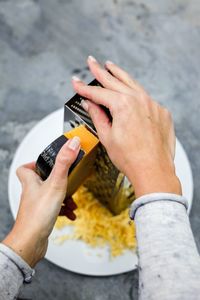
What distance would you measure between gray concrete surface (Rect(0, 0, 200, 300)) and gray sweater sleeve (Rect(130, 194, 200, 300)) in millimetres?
568

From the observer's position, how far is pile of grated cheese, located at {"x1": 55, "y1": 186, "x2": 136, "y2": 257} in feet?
3.11

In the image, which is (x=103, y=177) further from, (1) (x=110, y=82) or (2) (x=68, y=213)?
(1) (x=110, y=82)

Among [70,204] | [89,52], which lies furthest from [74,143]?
[89,52]

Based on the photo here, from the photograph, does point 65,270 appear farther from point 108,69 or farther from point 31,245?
point 108,69

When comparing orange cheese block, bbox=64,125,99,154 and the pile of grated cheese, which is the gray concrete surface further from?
orange cheese block, bbox=64,125,99,154

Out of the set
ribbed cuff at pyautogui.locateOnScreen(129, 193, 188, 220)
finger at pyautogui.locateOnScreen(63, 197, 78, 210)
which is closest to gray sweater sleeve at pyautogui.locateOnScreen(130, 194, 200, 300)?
ribbed cuff at pyautogui.locateOnScreen(129, 193, 188, 220)

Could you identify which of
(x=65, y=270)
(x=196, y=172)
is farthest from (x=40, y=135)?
(x=196, y=172)

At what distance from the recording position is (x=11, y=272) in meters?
0.61

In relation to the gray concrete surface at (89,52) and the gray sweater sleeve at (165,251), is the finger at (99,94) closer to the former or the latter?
the gray sweater sleeve at (165,251)

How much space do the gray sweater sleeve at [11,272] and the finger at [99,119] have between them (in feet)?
0.72

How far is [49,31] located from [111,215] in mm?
640

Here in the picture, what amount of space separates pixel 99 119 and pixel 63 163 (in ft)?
0.30

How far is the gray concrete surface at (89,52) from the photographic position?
47.1 inches

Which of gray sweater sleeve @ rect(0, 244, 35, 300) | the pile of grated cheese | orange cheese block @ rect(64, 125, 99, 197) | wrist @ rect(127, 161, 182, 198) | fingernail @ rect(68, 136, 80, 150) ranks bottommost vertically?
the pile of grated cheese
